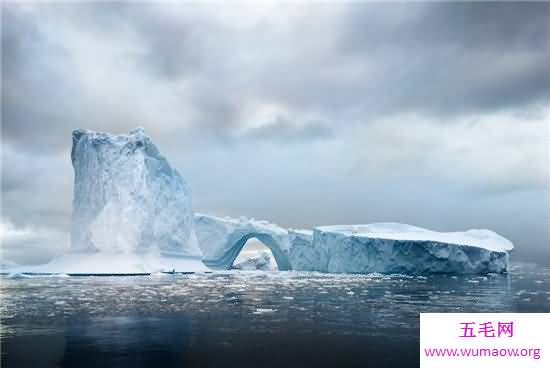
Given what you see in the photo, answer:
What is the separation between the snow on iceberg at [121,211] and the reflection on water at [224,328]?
1509cm

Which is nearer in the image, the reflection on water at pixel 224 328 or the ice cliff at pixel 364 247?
the reflection on water at pixel 224 328

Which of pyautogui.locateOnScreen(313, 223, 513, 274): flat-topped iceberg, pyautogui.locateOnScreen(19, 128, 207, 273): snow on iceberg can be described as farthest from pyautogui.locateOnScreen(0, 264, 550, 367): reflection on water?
pyautogui.locateOnScreen(19, 128, 207, 273): snow on iceberg

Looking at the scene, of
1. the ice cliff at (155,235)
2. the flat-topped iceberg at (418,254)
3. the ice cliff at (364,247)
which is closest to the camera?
the flat-topped iceberg at (418,254)

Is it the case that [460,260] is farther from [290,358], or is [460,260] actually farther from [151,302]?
[290,358]

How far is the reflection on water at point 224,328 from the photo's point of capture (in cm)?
666

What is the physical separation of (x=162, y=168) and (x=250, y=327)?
1014 inches

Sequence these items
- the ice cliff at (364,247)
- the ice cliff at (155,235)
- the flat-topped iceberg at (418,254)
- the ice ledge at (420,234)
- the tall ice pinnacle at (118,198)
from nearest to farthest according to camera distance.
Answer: the flat-topped iceberg at (418,254), the ice cliff at (364,247), the ice cliff at (155,235), the ice ledge at (420,234), the tall ice pinnacle at (118,198)

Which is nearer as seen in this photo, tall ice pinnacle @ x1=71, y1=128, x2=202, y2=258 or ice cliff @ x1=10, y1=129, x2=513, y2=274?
ice cliff @ x1=10, y1=129, x2=513, y2=274

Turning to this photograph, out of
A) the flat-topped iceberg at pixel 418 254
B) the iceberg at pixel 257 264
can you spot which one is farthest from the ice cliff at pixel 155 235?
the iceberg at pixel 257 264

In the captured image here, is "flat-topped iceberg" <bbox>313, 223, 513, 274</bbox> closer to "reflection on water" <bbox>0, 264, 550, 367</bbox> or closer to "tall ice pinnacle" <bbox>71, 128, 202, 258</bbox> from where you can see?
"tall ice pinnacle" <bbox>71, 128, 202, 258</bbox>

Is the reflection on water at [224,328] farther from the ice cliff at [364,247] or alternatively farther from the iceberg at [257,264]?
the iceberg at [257,264]

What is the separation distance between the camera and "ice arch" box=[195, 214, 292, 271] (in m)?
41.3

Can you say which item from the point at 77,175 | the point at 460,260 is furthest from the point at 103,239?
the point at 460,260

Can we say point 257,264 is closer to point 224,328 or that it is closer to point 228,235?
point 228,235
